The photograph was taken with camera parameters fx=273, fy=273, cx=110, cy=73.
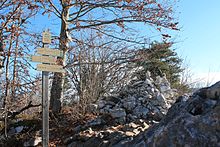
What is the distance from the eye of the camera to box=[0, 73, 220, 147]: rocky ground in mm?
2881

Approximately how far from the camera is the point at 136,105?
6551 millimetres

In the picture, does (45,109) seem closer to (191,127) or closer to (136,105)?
(191,127)

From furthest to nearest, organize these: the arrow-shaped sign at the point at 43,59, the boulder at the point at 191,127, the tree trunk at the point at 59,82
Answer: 1. the tree trunk at the point at 59,82
2. the arrow-shaped sign at the point at 43,59
3. the boulder at the point at 191,127

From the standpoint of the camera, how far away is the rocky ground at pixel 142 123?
2881mm

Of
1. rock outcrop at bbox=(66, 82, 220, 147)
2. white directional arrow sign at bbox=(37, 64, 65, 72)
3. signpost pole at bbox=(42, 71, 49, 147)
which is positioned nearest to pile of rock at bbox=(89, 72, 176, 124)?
signpost pole at bbox=(42, 71, 49, 147)

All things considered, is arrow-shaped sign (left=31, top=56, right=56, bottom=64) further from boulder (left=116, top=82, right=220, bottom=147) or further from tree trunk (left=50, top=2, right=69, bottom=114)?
tree trunk (left=50, top=2, right=69, bottom=114)

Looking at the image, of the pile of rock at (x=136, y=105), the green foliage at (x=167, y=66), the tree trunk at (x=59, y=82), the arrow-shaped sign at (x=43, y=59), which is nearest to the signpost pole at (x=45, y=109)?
the arrow-shaped sign at (x=43, y=59)

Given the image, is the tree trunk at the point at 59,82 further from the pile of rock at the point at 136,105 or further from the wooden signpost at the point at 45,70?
the wooden signpost at the point at 45,70

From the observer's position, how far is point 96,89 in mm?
8039

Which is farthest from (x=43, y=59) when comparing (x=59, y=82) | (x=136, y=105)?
(x=59, y=82)

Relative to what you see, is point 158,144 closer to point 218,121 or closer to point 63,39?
point 218,121

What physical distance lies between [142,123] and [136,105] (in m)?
1.30

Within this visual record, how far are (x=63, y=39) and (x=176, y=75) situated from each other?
417 inches

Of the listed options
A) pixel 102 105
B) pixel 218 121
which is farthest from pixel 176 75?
pixel 218 121
